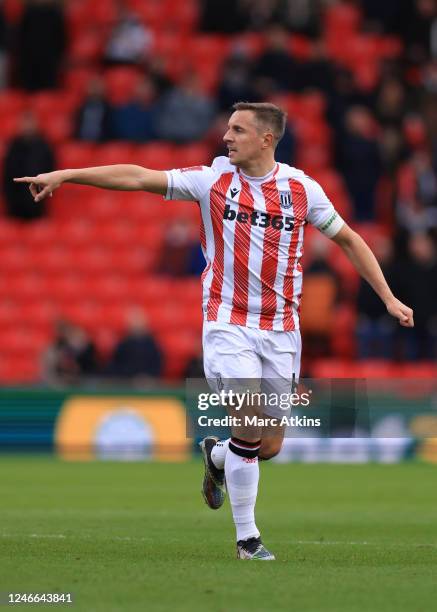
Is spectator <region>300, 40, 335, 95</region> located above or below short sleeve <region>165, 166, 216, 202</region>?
above

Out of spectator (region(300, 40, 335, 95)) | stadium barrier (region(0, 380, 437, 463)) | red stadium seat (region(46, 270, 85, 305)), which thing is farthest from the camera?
spectator (region(300, 40, 335, 95))

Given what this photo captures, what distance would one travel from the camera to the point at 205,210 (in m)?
8.68

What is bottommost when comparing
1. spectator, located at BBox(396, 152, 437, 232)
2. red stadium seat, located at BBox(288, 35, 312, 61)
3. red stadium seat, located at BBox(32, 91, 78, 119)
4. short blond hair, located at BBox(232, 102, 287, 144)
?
spectator, located at BBox(396, 152, 437, 232)

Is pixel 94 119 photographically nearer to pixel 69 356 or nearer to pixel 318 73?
pixel 318 73

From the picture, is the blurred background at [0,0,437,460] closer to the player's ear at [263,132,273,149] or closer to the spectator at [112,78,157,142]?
the spectator at [112,78,157,142]

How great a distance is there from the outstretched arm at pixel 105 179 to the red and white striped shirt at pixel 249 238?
11 cm

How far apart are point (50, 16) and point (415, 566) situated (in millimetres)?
15773

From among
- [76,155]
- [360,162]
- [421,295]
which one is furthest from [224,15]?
[421,295]

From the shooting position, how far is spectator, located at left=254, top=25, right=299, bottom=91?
22031 millimetres

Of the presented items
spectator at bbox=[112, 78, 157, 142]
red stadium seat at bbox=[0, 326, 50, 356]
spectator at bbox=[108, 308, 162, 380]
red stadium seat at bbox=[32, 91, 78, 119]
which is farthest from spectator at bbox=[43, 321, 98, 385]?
red stadium seat at bbox=[32, 91, 78, 119]

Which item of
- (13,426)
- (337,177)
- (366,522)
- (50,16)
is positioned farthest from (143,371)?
(366,522)

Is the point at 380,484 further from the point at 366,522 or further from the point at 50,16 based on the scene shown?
the point at 50,16

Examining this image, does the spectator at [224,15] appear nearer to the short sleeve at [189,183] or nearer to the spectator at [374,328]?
the spectator at [374,328]

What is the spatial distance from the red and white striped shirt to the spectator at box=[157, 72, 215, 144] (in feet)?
44.0
